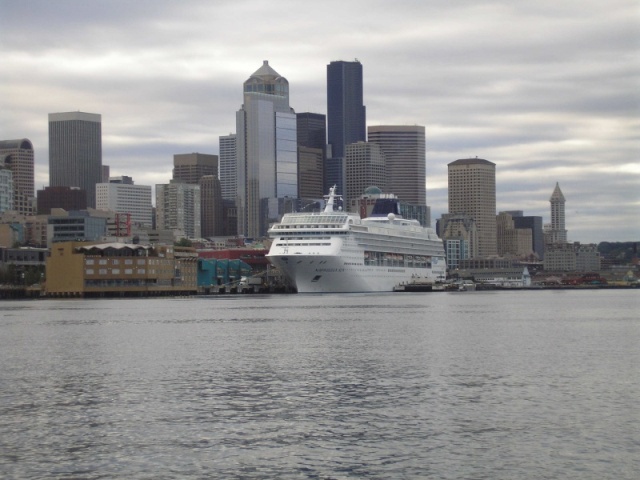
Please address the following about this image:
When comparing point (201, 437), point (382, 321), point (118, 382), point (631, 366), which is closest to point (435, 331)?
point (382, 321)

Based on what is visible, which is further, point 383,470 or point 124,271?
point 124,271

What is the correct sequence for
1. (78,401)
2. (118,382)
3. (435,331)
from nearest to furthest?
(78,401), (118,382), (435,331)

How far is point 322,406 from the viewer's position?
Result: 43.6 meters

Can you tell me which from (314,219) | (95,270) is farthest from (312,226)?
(95,270)

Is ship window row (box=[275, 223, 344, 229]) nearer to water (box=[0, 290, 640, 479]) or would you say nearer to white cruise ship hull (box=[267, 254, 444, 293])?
white cruise ship hull (box=[267, 254, 444, 293])

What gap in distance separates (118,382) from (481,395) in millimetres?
17551

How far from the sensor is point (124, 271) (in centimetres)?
19600

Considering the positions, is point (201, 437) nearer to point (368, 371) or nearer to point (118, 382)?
point (118, 382)

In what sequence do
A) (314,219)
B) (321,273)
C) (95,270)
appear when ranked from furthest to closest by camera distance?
(95,270)
(314,219)
(321,273)

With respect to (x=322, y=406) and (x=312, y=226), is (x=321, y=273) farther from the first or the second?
(x=322, y=406)

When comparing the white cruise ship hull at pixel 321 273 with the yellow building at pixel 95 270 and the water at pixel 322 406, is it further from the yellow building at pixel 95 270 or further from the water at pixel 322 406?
the water at pixel 322 406

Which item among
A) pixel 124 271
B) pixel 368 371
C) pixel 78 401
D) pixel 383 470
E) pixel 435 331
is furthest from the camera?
pixel 124 271

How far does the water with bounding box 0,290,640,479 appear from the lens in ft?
109

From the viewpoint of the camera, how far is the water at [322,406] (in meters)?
33.1
